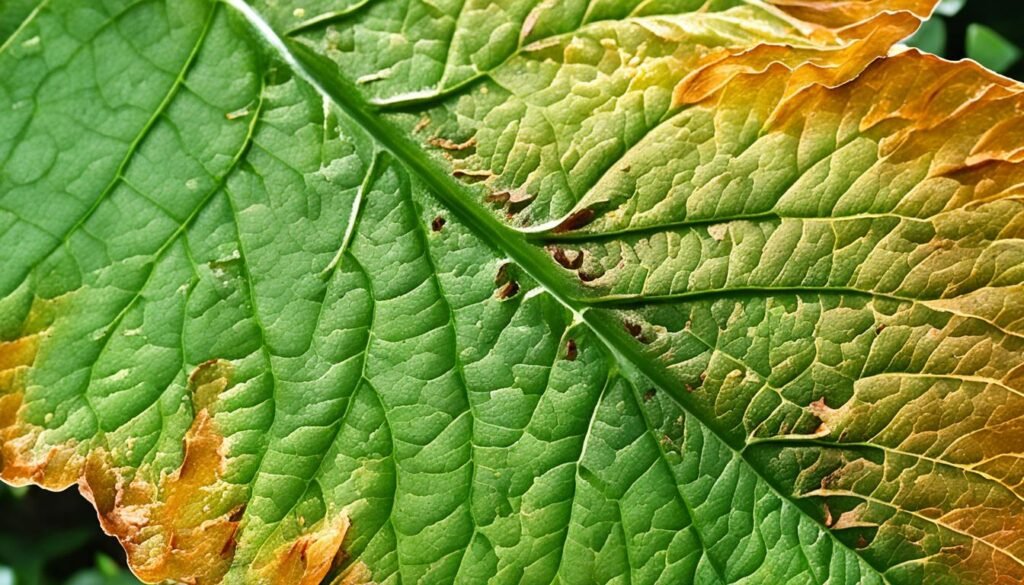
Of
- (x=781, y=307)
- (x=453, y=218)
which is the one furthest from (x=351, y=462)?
(x=781, y=307)

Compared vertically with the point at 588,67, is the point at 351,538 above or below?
below

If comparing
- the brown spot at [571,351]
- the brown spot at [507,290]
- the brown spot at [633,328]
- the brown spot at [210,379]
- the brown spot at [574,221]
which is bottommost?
the brown spot at [571,351]

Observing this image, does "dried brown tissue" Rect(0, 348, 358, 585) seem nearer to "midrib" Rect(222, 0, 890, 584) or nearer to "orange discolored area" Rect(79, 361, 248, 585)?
"orange discolored area" Rect(79, 361, 248, 585)

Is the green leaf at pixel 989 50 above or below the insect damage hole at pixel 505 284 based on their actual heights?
below

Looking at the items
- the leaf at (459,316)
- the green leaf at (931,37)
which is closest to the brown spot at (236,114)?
the leaf at (459,316)

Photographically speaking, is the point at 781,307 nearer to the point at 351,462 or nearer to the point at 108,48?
the point at 351,462

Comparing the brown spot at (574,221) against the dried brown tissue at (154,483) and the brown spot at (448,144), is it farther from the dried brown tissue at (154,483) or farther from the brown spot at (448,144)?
the dried brown tissue at (154,483)

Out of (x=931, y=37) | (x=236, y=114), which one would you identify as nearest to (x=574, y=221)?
(x=236, y=114)
